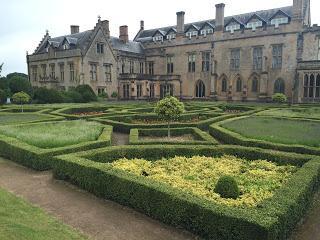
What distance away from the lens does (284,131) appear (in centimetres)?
1673

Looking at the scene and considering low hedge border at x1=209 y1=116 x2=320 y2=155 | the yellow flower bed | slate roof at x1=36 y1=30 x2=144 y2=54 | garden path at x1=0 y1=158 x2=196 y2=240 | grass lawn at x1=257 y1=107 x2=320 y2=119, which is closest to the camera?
garden path at x1=0 y1=158 x2=196 y2=240

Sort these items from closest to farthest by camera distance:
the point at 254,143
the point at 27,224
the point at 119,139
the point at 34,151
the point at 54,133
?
the point at 27,224 < the point at 34,151 < the point at 254,143 < the point at 54,133 < the point at 119,139

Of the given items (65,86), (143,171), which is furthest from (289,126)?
(65,86)

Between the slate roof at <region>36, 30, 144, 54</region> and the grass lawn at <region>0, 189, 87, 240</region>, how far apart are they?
121 feet

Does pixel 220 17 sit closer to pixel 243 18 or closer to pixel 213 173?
pixel 243 18

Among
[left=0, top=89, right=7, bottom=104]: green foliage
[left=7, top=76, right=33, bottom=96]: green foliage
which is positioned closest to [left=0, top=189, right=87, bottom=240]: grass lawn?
[left=0, top=89, right=7, bottom=104]: green foliage

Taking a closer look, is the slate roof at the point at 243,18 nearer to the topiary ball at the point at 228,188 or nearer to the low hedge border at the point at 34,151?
the low hedge border at the point at 34,151

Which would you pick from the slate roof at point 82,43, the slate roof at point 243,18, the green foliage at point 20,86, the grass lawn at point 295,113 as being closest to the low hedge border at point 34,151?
the grass lawn at point 295,113

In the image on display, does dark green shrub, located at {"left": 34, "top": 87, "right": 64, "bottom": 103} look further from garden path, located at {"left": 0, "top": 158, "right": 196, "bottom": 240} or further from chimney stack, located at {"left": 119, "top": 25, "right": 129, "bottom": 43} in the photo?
garden path, located at {"left": 0, "top": 158, "right": 196, "bottom": 240}

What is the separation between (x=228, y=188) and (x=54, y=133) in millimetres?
10709

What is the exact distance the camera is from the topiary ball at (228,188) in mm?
7797

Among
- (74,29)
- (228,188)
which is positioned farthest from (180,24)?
(228,188)

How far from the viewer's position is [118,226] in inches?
286

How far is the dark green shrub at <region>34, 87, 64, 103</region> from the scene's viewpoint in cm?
3503
